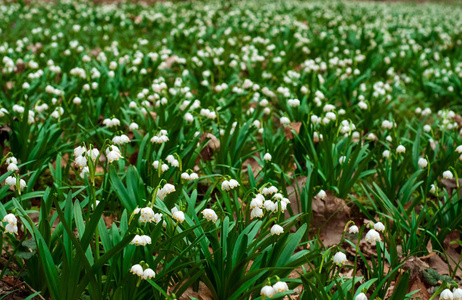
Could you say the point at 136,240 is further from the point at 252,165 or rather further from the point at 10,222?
Answer: the point at 252,165

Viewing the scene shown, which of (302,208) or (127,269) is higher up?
(127,269)

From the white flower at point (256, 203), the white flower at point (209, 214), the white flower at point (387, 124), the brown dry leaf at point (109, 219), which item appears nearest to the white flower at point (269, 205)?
the white flower at point (256, 203)

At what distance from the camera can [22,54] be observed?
498cm

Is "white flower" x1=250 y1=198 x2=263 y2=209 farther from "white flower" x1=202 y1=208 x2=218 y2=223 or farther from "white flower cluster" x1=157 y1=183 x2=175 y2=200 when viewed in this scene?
"white flower cluster" x1=157 y1=183 x2=175 y2=200

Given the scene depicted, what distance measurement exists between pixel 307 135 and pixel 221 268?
1359 mm

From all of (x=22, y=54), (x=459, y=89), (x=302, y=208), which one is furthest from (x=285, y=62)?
(x=302, y=208)

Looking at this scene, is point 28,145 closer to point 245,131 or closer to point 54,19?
point 245,131

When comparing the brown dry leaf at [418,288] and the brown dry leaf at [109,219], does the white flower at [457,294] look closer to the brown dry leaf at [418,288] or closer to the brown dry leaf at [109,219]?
the brown dry leaf at [418,288]

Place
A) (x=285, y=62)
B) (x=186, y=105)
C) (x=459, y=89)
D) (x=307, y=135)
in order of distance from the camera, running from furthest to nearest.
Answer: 1. (x=285, y=62)
2. (x=459, y=89)
3. (x=186, y=105)
4. (x=307, y=135)

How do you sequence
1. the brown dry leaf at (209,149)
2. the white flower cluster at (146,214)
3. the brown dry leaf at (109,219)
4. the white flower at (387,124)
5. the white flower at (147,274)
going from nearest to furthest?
the white flower at (147,274), the white flower cluster at (146,214), the brown dry leaf at (109,219), the brown dry leaf at (209,149), the white flower at (387,124)

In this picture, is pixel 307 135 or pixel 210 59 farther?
pixel 210 59

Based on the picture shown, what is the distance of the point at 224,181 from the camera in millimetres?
2002

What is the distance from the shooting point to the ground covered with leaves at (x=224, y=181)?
1.75 m

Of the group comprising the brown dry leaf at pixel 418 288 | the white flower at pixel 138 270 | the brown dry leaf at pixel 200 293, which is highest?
the white flower at pixel 138 270
